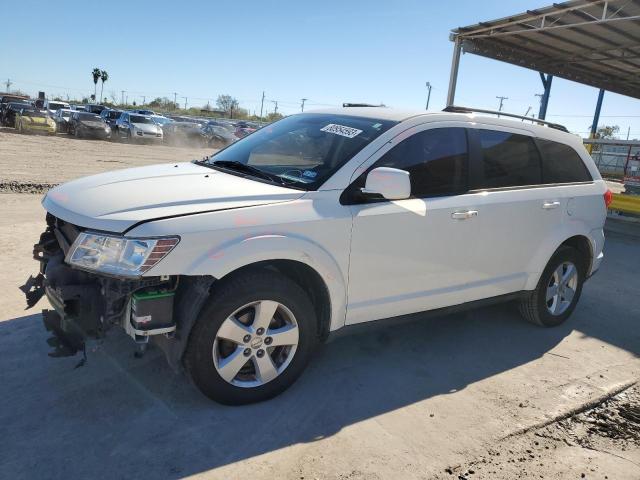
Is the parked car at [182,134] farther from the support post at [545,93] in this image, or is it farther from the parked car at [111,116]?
the support post at [545,93]

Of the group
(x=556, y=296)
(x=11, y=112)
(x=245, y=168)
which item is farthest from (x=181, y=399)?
(x=11, y=112)

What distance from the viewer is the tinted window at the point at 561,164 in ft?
15.1

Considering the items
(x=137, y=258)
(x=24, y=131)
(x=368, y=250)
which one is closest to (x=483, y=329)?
(x=368, y=250)

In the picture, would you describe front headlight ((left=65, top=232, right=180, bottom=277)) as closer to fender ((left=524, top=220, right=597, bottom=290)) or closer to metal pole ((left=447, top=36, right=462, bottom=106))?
fender ((left=524, top=220, right=597, bottom=290))

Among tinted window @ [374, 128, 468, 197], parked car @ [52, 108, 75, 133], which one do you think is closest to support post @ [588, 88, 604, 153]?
tinted window @ [374, 128, 468, 197]

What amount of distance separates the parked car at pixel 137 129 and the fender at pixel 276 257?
26564 millimetres

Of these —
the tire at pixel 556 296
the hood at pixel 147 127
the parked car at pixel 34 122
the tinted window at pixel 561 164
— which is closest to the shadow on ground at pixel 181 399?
the tire at pixel 556 296

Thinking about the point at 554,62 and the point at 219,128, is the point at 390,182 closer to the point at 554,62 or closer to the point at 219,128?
the point at 554,62

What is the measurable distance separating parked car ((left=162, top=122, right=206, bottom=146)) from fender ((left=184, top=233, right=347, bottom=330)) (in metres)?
28.4

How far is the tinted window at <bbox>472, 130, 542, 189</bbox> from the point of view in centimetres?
405

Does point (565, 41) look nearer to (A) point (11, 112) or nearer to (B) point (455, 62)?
(B) point (455, 62)

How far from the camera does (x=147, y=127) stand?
27812 mm

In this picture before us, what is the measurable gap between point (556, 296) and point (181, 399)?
3.58 meters

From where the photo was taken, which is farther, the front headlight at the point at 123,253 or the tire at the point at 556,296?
the tire at the point at 556,296
